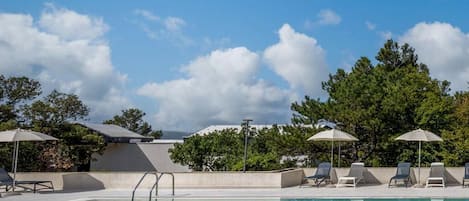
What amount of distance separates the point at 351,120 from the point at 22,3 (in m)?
14.7

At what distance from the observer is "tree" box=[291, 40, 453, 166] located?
23.5 meters

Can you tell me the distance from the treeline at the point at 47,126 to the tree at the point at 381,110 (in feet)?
48.1

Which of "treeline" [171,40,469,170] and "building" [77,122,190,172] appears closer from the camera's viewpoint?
"treeline" [171,40,469,170]

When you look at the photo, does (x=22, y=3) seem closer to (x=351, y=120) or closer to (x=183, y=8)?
(x=183, y=8)

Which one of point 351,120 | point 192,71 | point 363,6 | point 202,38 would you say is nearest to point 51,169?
point 192,71

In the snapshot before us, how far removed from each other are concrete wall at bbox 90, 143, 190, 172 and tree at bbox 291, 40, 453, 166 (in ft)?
49.5

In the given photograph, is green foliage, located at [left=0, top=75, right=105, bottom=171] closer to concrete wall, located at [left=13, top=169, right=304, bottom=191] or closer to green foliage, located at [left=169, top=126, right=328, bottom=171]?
green foliage, located at [left=169, top=126, right=328, bottom=171]

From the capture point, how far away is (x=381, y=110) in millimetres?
23641

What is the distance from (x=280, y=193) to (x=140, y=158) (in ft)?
79.3

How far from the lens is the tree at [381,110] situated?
23453mm

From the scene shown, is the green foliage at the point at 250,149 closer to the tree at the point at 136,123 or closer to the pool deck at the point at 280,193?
the pool deck at the point at 280,193

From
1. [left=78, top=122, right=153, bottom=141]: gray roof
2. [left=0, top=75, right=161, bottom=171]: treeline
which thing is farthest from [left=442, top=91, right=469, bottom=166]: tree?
[left=78, top=122, right=153, bottom=141]: gray roof

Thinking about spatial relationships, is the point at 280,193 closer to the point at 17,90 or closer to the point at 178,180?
the point at 178,180

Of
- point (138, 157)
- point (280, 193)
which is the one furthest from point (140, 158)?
point (280, 193)
